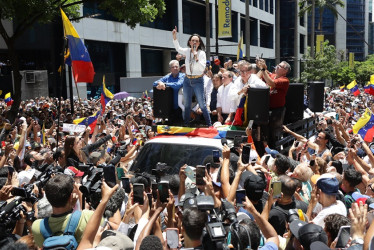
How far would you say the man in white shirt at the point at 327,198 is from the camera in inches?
150

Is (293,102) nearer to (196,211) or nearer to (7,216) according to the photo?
(196,211)

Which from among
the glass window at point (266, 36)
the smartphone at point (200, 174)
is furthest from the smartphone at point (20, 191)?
the glass window at point (266, 36)

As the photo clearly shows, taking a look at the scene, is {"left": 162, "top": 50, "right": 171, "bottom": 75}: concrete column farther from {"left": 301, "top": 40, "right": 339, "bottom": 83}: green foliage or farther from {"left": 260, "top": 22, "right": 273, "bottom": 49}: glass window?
{"left": 260, "top": 22, "right": 273, "bottom": 49}: glass window

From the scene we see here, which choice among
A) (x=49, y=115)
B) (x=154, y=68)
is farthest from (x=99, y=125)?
(x=154, y=68)

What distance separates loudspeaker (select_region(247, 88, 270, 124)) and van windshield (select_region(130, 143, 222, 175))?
3.36 ft

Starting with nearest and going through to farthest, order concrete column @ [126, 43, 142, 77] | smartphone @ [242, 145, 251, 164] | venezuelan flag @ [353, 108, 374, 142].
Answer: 1. smartphone @ [242, 145, 251, 164]
2. venezuelan flag @ [353, 108, 374, 142]
3. concrete column @ [126, 43, 142, 77]

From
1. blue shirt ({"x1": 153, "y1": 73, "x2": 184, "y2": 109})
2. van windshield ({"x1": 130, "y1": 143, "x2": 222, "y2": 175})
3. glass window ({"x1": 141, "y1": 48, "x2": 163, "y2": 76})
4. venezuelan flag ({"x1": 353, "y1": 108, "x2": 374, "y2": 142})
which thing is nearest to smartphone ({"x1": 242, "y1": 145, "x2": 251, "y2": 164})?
van windshield ({"x1": 130, "y1": 143, "x2": 222, "y2": 175})

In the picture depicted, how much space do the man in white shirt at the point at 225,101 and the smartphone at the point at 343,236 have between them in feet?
14.2

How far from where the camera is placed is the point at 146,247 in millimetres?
2762

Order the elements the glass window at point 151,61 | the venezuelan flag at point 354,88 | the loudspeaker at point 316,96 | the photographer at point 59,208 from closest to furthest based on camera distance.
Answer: the photographer at point 59,208 < the loudspeaker at point 316,96 < the venezuelan flag at point 354,88 < the glass window at point 151,61

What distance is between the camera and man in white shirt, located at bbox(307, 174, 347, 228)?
12.5 ft

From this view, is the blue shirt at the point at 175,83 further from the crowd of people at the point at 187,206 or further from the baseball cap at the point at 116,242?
the baseball cap at the point at 116,242

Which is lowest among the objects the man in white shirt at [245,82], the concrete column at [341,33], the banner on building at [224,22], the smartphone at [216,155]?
the smartphone at [216,155]

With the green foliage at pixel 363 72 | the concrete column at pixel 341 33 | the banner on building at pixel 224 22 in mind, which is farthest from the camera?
the concrete column at pixel 341 33
